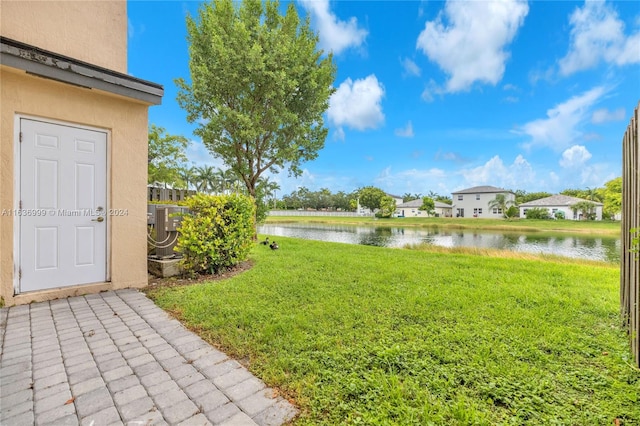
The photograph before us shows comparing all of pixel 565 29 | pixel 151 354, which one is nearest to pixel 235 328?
pixel 151 354

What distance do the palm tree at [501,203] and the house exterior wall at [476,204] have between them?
813mm

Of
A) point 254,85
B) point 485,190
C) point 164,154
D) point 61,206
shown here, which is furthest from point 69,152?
point 485,190

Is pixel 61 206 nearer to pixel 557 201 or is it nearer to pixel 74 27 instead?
pixel 74 27

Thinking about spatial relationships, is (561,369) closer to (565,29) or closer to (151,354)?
(151,354)

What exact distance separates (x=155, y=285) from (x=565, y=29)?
25.4 metres

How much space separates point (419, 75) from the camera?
85.9 feet

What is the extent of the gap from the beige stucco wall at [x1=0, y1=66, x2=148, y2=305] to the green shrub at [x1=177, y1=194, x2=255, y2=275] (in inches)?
25.5

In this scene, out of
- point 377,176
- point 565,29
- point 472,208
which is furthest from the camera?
point 377,176

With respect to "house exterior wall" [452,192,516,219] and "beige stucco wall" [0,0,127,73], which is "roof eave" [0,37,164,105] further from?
"house exterior wall" [452,192,516,219]

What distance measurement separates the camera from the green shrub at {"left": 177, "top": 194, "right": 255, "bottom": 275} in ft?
14.9

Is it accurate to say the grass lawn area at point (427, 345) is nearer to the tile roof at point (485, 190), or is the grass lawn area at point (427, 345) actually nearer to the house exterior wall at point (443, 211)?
the tile roof at point (485, 190)

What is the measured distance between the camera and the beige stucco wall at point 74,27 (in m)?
3.43

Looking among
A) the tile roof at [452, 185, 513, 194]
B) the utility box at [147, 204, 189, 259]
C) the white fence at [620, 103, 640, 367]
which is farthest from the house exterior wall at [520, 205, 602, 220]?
the utility box at [147, 204, 189, 259]

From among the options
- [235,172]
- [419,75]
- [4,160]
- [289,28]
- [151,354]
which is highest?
[419,75]
